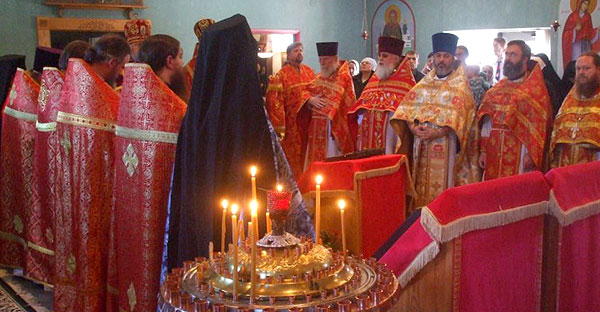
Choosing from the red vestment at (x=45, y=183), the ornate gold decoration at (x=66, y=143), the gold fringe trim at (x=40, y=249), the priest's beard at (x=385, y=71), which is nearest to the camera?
the ornate gold decoration at (x=66, y=143)

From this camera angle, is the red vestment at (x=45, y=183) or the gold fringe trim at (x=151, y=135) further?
the red vestment at (x=45, y=183)

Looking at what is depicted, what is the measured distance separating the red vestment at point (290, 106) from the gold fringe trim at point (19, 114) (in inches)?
104

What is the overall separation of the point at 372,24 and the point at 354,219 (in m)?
10.5

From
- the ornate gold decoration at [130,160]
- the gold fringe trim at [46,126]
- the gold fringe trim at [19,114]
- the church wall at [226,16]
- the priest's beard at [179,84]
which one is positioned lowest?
the ornate gold decoration at [130,160]

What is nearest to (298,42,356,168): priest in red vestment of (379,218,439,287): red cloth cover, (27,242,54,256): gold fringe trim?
(27,242,54,256): gold fringe trim

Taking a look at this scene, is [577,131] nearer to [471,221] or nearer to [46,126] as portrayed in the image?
[471,221]

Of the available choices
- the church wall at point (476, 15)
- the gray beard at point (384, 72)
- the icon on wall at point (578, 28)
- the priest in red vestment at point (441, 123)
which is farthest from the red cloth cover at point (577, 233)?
the church wall at point (476, 15)

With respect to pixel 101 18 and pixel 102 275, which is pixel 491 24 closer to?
pixel 101 18

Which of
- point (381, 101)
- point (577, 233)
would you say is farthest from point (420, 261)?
point (381, 101)

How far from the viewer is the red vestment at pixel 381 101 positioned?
5.98 metres

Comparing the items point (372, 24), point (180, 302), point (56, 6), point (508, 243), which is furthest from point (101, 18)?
point (180, 302)

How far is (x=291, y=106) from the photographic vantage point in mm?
7160

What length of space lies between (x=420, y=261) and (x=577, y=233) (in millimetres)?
1074

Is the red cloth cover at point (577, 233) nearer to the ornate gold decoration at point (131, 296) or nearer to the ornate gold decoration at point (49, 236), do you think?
the ornate gold decoration at point (131, 296)
